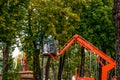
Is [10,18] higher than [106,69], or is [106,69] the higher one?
[10,18]

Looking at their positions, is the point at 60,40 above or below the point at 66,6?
below

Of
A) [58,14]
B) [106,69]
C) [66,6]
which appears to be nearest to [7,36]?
[106,69]

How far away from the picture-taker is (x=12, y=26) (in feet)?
100

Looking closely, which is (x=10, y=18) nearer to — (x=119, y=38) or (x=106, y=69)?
(x=106, y=69)

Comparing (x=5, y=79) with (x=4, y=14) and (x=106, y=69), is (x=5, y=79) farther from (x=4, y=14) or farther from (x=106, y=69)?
(x=106, y=69)

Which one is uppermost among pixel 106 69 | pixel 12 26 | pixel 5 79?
pixel 12 26

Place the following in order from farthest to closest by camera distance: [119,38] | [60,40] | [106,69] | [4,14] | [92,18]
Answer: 1. [92,18]
2. [60,40]
3. [4,14]
4. [106,69]
5. [119,38]

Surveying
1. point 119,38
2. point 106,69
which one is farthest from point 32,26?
point 119,38

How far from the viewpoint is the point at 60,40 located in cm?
3962

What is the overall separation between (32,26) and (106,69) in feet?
56.0

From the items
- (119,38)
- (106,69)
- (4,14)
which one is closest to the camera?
(119,38)

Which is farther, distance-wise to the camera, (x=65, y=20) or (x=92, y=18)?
(x=92, y=18)

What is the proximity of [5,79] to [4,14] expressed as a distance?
56.5 feet

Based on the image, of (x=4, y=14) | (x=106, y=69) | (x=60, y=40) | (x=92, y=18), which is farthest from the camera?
(x=92, y=18)
